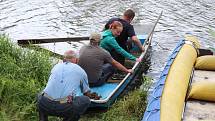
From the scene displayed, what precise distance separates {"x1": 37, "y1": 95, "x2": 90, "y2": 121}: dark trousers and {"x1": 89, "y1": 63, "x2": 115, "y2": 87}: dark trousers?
208 centimetres

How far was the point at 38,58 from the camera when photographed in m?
9.27

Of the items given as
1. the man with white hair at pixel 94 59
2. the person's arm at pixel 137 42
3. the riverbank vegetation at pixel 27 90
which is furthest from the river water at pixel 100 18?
the riverbank vegetation at pixel 27 90

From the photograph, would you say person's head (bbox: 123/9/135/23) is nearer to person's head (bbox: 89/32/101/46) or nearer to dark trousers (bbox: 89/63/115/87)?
dark trousers (bbox: 89/63/115/87)

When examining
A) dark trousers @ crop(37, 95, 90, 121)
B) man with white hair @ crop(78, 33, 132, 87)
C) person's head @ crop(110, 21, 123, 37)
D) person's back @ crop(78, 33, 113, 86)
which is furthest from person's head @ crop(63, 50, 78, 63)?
person's head @ crop(110, 21, 123, 37)

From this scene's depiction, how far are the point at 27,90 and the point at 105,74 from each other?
2.09m

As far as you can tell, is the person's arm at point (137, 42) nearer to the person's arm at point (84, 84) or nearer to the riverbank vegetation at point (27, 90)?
the riverbank vegetation at point (27, 90)

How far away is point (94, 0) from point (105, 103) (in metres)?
13.7

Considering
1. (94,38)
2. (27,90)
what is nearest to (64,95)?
(27,90)

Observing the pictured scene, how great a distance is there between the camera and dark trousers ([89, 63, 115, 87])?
9.09 m

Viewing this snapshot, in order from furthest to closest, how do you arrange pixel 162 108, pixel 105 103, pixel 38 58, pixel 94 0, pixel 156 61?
1. pixel 94 0
2. pixel 156 61
3. pixel 38 58
4. pixel 105 103
5. pixel 162 108

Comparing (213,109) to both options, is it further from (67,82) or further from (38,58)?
(38,58)

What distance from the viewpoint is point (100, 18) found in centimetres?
1786

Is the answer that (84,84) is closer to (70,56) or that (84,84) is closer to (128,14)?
(70,56)

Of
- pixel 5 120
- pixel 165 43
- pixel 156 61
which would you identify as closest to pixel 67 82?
pixel 5 120
